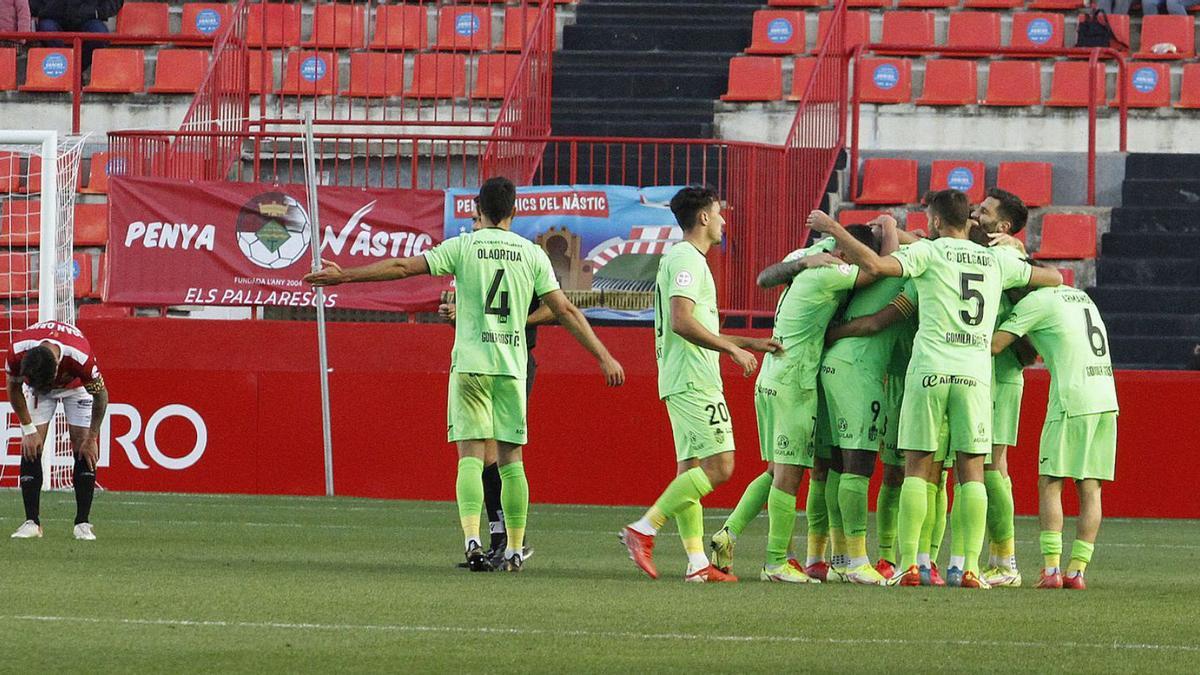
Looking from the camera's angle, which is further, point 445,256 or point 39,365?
point 39,365

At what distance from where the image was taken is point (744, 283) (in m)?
18.2

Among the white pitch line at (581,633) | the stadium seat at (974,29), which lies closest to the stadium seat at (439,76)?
the stadium seat at (974,29)

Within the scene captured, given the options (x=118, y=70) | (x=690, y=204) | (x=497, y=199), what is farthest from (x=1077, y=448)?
(x=118, y=70)

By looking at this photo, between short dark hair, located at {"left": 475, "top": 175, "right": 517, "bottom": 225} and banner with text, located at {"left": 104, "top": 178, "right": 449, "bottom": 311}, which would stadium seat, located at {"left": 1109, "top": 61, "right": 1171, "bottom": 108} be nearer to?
banner with text, located at {"left": 104, "top": 178, "right": 449, "bottom": 311}

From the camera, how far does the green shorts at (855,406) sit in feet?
33.6

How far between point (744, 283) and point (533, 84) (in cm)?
406

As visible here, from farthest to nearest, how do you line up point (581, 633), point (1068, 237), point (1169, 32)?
point (1169, 32)
point (1068, 237)
point (581, 633)

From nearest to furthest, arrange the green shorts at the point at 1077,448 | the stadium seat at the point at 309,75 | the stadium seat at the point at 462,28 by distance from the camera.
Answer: the green shorts at the point at 1077,448 → the stadium seat at the point at 309,75 → the stadium seat at the point at 462,28

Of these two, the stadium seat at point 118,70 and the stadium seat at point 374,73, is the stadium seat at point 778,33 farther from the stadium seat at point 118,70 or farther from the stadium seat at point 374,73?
the stadium seat at point 118,70

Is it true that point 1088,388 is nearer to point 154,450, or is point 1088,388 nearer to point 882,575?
point 882,575

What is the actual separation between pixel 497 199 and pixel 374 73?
12418 millimetres

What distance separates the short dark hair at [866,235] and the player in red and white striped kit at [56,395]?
479 centimetres

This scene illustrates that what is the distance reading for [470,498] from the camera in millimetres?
10398

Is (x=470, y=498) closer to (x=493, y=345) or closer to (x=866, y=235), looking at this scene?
(x=493, y=345)
